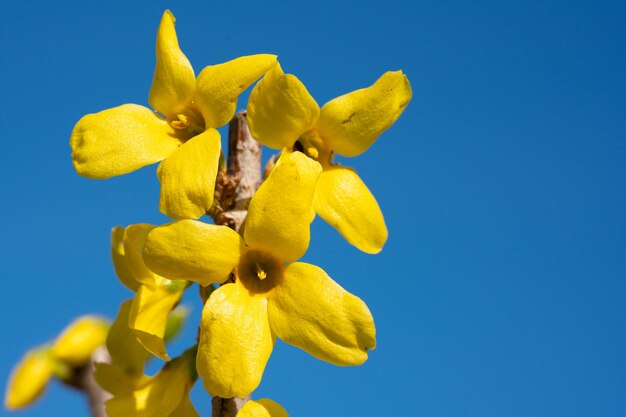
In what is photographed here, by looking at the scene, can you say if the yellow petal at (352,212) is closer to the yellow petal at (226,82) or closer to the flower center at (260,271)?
the flower center at (260,271)

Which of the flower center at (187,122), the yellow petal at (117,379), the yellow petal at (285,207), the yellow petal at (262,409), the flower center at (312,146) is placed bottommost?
the yellow petal at (117,379)

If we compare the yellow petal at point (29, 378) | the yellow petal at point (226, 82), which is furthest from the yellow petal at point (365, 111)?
the yellow petal at point (29, 378)

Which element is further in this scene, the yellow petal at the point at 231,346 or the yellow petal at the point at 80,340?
the yellow petal at the point at 80,340

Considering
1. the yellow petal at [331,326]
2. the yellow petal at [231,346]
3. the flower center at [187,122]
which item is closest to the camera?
the yellow petal at [231,346]

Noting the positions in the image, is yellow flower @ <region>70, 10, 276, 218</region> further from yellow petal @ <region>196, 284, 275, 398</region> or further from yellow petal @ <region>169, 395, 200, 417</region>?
yellow petal @ <region>169, 395, 200, 417</region>

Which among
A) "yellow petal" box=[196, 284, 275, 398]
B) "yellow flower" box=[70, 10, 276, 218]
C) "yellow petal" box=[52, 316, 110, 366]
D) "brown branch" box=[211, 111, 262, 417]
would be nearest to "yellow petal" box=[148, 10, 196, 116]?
"yellow flower" box=[70, 10, 276, 218]

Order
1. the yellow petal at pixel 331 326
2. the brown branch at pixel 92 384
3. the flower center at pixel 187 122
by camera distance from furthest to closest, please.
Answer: the brown branch at pixel 92 384 → the flower center at pixel 187 122 → the yellow petal at pixel 331 326
